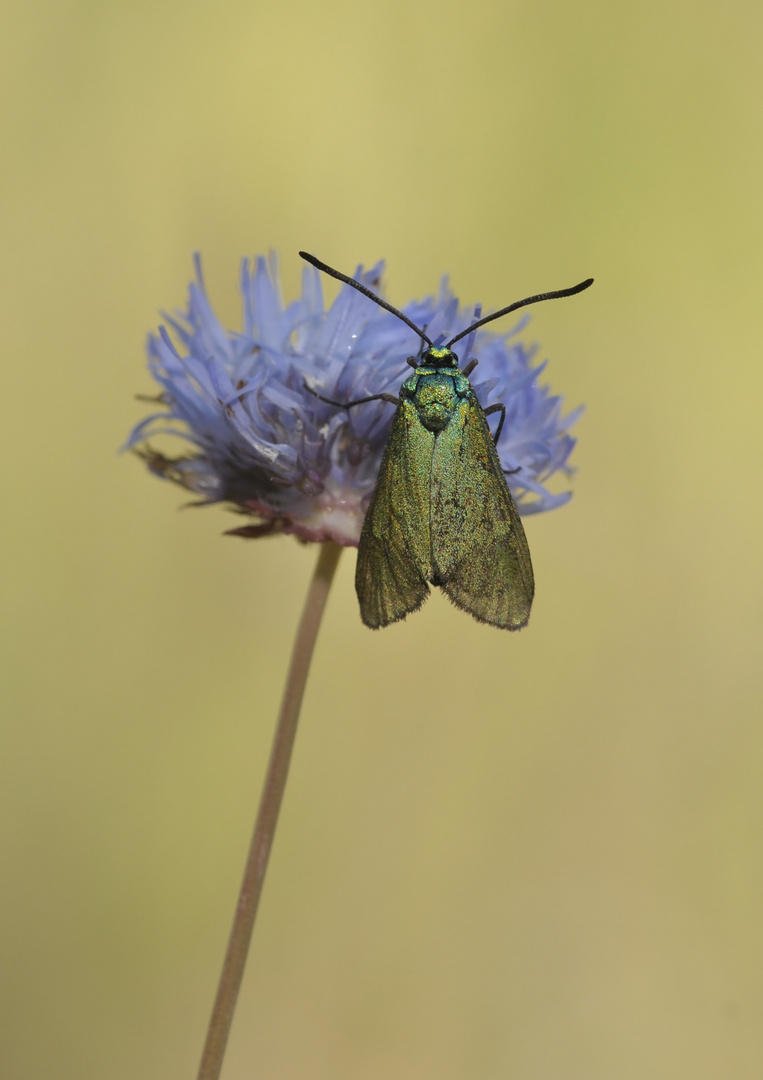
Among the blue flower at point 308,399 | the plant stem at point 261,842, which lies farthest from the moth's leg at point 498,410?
the plant stem at point 261,842

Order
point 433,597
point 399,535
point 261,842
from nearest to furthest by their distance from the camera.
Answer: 1. point 261,842
2. point 399,535
3. point 433,597

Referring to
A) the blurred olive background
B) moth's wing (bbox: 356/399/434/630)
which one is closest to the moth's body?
moth's wing (bbox: 356/399/434/630)

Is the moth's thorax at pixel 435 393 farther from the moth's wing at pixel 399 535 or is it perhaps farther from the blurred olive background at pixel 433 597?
the blurred olive background at pixel 433 597

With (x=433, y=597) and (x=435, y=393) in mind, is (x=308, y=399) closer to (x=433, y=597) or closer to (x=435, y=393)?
(x=435, y=393)

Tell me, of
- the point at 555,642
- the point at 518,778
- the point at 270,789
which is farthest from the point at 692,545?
the point at 270,789

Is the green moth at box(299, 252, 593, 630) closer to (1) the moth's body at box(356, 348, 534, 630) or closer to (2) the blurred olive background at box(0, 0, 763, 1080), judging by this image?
(1) the moth's body at box(356, 348, 534, 630)

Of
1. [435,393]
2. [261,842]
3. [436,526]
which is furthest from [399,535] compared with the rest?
[261,842]
